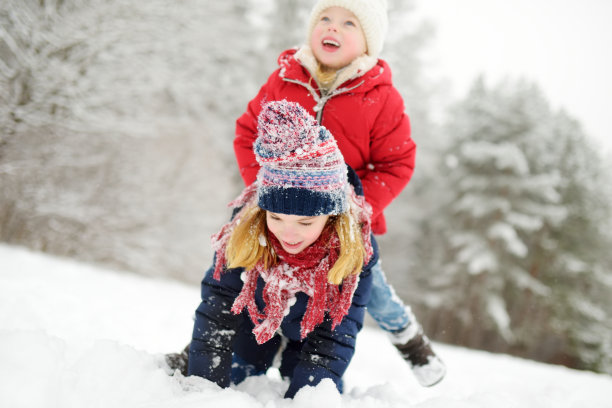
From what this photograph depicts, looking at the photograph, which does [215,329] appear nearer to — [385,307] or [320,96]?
[385,307]

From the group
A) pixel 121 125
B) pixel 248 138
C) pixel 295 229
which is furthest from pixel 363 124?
pixel 121 125

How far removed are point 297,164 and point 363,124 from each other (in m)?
0.64

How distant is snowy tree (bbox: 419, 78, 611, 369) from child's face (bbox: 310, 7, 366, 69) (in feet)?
31.4

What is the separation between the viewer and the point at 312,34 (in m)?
2.02

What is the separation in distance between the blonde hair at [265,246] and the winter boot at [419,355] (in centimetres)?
82

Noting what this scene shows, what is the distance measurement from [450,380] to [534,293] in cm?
1009

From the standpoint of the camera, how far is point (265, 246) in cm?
152

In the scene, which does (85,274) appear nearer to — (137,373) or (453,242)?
(137,373)

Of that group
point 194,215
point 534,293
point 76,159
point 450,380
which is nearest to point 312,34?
point 450,380

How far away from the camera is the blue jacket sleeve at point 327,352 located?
1.43 m

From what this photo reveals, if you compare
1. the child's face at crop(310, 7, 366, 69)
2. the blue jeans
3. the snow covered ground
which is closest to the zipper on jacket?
the child's face at crop(310, 7, 366, 69)

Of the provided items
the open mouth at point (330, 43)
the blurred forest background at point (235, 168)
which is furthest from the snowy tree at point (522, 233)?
the open mouth at point (330, 43)

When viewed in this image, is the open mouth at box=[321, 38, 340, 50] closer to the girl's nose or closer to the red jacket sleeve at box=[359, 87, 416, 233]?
the red jacket sleeve at box=[359, 87, 416, 233]

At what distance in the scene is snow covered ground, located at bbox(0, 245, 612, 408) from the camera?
1.13m
